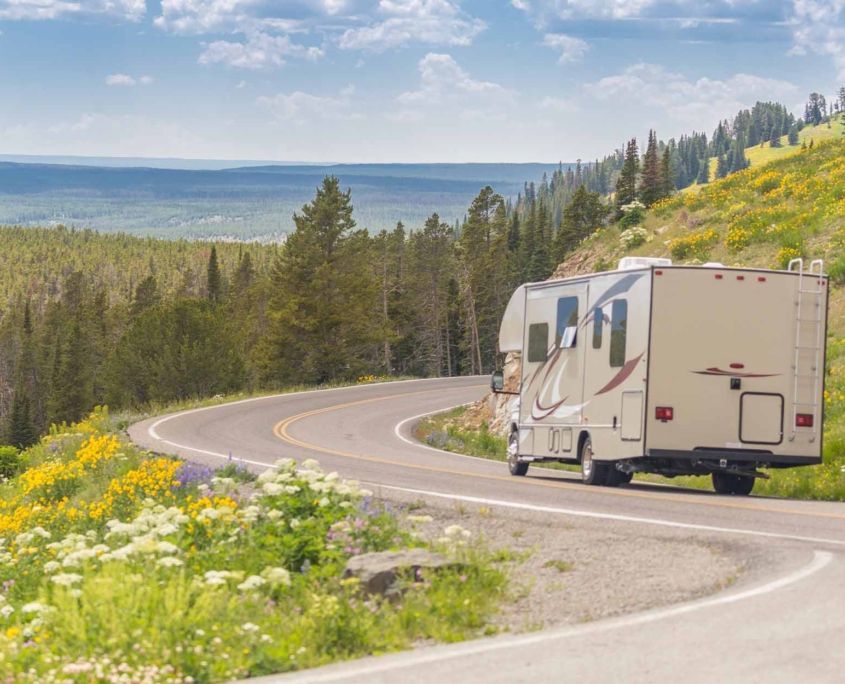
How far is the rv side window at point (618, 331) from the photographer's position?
57.1 ft

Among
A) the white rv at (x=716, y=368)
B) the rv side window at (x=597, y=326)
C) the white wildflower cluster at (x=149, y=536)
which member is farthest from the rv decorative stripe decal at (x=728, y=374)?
the white wildflower cluster at (x=149, y=536)

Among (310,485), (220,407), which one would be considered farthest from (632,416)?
(220,407)

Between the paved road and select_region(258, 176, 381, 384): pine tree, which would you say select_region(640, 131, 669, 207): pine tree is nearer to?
select_region(258, 176, 381, 384): pine tree

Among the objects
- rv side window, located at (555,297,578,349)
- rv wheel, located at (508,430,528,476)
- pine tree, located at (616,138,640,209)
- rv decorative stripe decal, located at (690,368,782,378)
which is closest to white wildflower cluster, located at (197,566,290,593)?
rv decorative stripe decal, located at (690,368,782,378)

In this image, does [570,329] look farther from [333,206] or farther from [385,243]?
[385,243]

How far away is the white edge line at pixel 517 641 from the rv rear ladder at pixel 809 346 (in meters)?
8.45

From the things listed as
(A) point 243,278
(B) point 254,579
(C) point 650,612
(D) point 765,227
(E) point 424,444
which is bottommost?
(A) point 243,278

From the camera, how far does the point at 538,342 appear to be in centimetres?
2042

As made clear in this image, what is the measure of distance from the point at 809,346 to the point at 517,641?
432 inches

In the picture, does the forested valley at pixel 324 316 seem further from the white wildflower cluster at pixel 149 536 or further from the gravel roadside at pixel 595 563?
the white wildflower cluster at pixel 149 536

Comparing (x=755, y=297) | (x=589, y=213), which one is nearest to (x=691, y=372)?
(x=755, y=297)

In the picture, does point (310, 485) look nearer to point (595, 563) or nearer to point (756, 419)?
point (595, 563)

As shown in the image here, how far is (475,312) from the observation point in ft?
362

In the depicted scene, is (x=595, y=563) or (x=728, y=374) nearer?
(x=595, y=563)
